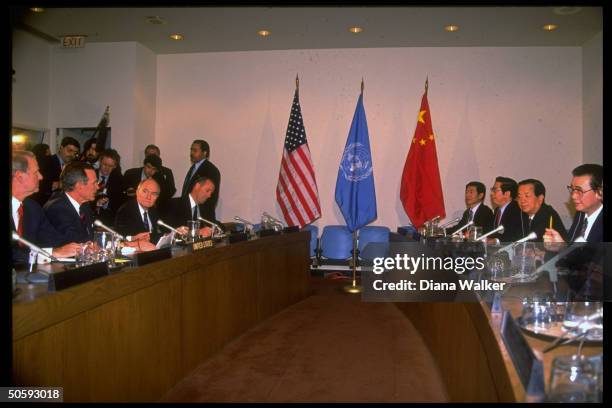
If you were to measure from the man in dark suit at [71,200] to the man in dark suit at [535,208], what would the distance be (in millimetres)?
2484

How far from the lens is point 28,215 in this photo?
2385 mm

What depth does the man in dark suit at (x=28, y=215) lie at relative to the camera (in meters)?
2.15

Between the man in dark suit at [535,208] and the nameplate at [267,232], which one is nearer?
the man in dark suit at [535,208]

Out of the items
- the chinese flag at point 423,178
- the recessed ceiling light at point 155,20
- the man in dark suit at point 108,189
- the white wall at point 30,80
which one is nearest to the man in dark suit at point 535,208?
the chinese flag at point 423,178

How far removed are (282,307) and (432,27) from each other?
3.27 metres

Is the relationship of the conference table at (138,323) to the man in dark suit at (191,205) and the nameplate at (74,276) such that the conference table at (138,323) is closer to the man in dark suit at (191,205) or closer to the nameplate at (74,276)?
the nameplate at (74,276)

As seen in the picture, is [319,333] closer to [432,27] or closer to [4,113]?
[4,113]

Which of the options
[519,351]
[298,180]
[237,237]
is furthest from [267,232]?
[519,351]

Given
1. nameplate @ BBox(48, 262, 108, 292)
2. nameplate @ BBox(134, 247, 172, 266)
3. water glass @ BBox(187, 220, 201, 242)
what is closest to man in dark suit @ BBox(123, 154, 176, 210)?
water glass @ BBox(187, 220, 201, 242)

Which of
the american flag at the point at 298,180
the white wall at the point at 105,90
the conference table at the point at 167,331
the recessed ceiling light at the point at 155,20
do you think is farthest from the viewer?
the white wall at the point at 105,90

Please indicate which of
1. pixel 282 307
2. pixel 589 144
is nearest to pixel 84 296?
pixel 282 307

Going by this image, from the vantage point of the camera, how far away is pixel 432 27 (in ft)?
16.8

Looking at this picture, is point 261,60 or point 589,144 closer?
point 589,144
